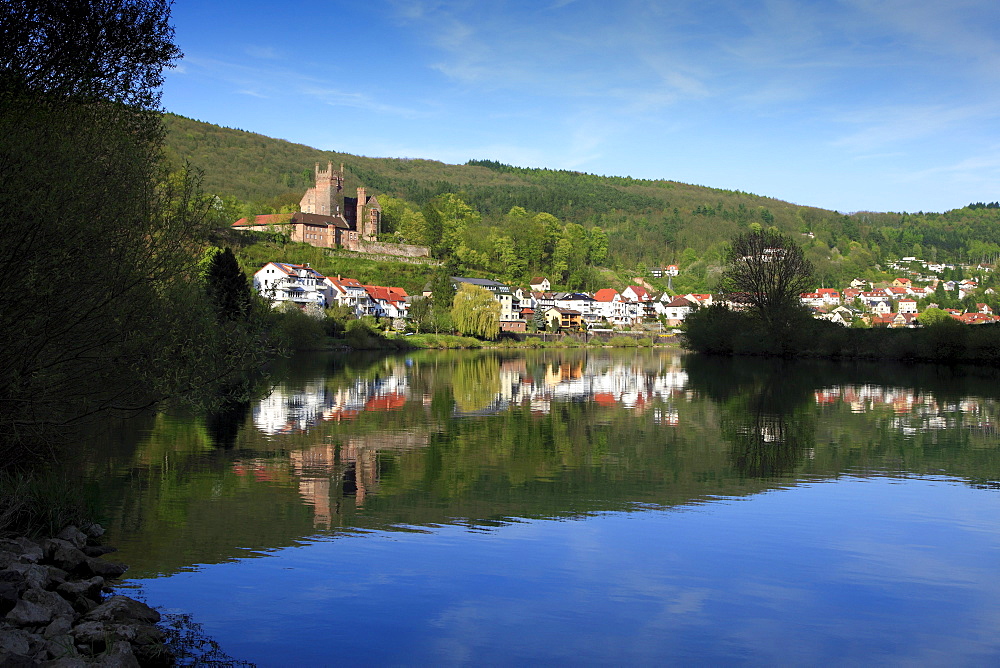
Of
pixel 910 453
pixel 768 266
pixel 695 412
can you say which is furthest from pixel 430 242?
pixel 910 453

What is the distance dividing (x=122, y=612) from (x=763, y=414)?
24.9 m

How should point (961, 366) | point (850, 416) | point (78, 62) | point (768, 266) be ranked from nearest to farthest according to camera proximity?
point (78, 62) < point (850, 416) < point (961, 366) < point (768, 266)

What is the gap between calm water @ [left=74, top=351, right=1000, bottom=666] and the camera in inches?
347

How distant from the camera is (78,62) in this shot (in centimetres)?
1462

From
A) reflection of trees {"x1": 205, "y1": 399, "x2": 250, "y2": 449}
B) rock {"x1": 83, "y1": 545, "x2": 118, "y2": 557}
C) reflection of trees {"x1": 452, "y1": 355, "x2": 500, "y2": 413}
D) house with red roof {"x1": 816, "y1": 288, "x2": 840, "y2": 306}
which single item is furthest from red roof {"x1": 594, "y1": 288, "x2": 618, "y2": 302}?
rock {"x1": 83, "y1": 545, "x2": 118, "y2": 557}

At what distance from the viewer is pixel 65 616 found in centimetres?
785

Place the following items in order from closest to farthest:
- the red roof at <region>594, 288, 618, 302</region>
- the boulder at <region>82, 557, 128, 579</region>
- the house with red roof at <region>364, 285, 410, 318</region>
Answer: the boulder at <region>82, 557, 128, 579</region>, the house with red roof at <region>364, 285, 410, 318</region>, the red roof at <region>594, 288, 618, 302</region>

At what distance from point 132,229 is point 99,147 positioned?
144 cm

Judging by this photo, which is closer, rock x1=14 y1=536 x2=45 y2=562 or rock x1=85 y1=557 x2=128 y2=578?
rock x1=14 y1=536 x2=45 y2=562

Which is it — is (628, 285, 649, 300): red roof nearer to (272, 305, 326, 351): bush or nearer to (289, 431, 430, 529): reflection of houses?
(272, 305, 326, 351): bush

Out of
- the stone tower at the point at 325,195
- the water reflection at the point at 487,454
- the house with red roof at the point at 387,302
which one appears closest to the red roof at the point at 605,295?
the house with red roof at the point at 387,302

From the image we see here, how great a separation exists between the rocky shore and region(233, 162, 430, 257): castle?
116 meters

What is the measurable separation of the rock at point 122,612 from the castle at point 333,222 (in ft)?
386

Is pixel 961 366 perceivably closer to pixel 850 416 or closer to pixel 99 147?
pixel 850 416
